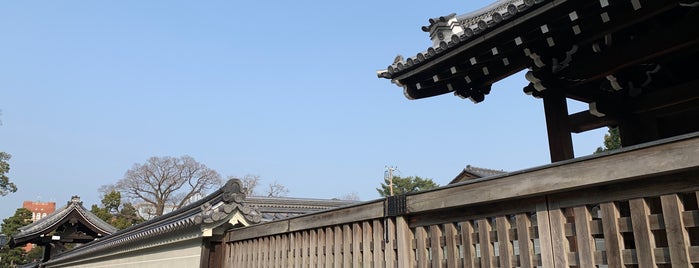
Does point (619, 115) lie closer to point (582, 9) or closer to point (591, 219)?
point (582, 9)

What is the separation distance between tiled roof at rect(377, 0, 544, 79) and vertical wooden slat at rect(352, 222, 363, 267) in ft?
7.60

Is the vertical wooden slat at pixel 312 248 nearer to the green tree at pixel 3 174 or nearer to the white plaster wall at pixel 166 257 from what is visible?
the white plaster wall at pixel 166 257

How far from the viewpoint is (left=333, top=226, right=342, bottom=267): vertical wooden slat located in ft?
14.3

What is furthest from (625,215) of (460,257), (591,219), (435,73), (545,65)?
(435,73)

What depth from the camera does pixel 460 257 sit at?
3322 millimetres

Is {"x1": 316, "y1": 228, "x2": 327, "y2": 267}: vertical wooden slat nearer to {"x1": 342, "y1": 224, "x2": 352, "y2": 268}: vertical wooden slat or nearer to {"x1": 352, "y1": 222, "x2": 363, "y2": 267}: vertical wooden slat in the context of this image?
{"x1": 342, "y1": 224, "x2": 352, "y2": 268}: vertical wooden slat

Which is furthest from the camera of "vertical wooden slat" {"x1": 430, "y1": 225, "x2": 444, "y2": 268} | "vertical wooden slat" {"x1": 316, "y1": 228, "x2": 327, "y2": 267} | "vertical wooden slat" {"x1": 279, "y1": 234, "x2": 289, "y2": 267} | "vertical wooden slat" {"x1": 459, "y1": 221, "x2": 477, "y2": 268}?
"vertical wooden slat" {"x1": 279, "y1": 234, "x2": 289, "y2": 267}

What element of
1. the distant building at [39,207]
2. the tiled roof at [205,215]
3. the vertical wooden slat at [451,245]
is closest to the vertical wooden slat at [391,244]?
the vertical wooden slat at [451,245]

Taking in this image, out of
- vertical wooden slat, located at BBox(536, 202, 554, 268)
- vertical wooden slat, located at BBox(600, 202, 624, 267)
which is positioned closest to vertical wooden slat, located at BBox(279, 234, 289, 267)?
vertical wooden slat, located at BBox(536, 202, 554, 268)

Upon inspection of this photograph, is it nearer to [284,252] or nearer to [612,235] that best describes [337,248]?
[284,252]

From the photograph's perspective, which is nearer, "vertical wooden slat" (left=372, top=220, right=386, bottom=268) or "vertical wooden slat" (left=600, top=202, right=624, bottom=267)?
"vertical wooden slat" (left=600, top=202, right=624, bottom=267)

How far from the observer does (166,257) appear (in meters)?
7.74

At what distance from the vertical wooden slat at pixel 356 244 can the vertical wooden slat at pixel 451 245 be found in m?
0.95

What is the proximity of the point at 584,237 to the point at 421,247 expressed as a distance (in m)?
1.27
